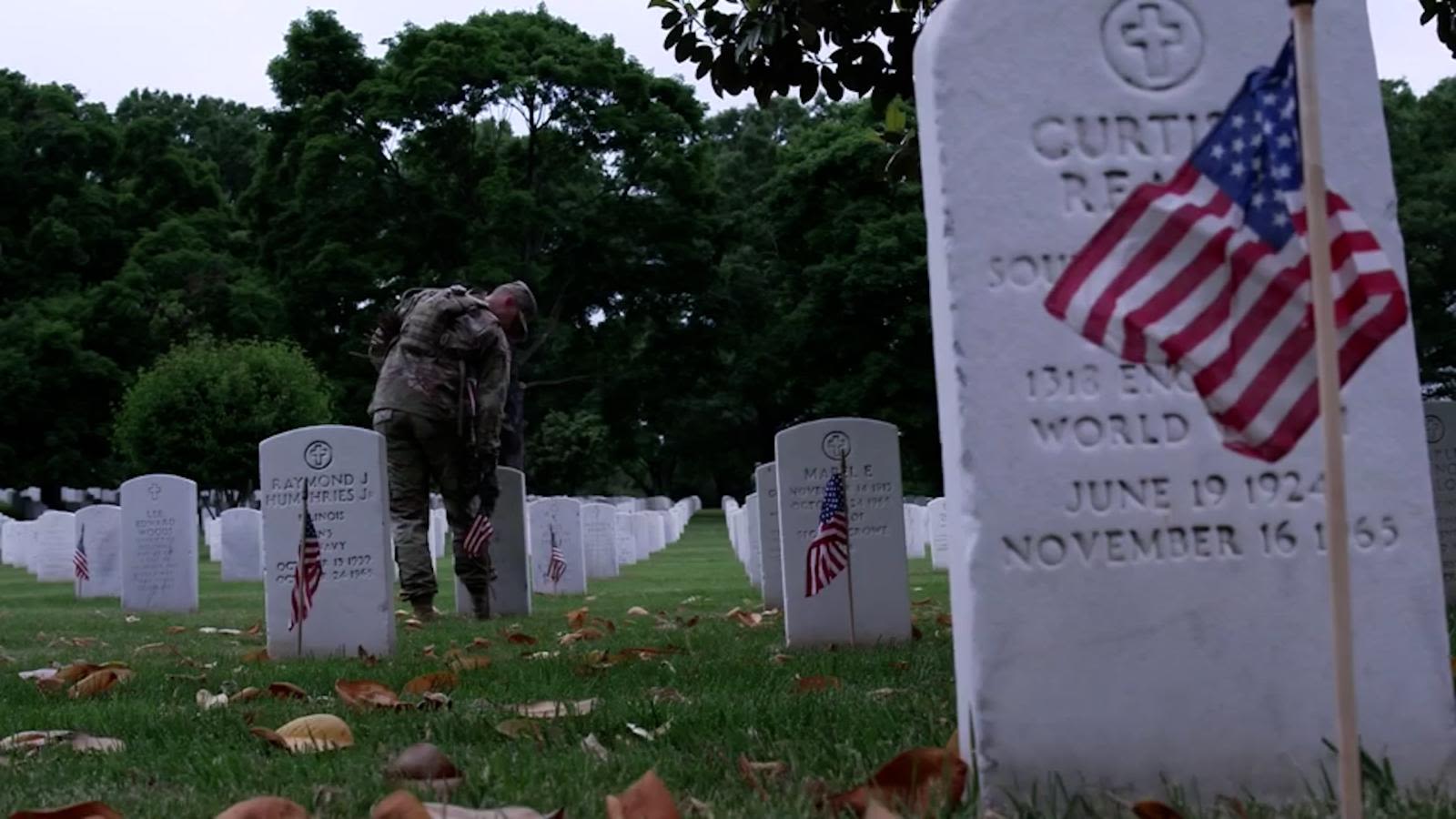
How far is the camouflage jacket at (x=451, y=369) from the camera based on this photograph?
991 cm

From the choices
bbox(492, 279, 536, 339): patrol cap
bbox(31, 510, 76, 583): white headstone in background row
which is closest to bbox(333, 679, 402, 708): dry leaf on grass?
bbox(492, 279, 536, 339): patrol cap

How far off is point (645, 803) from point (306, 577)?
17.5 feet

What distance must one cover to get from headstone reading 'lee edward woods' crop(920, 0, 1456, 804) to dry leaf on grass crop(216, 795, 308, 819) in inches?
49.0

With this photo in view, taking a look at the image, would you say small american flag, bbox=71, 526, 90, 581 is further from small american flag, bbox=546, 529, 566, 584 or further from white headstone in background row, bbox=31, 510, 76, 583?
small american flag, bbox=546, 529, 566, 584

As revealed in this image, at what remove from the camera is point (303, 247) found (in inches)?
1622

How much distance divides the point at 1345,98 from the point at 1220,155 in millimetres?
416

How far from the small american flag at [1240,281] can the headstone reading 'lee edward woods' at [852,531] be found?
467 cm

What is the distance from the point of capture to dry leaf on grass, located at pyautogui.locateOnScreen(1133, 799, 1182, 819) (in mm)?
2828

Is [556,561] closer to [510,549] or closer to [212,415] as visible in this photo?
[510,549]

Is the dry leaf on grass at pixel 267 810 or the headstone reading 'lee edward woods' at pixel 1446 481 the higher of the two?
the headstone reading 'lee edward woods' at pixel 1446 481

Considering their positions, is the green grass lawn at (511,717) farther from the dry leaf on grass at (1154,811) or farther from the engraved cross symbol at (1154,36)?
the engraved cross symbol at (1154,36)

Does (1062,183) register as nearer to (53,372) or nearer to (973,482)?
(973,482)

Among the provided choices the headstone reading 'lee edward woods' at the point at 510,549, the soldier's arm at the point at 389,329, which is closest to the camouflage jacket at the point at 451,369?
the soldier's arm at the point at 389,329

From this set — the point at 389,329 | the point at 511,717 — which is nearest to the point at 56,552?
the point at 389,329
